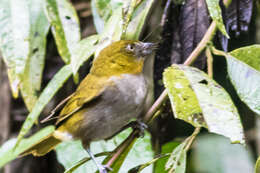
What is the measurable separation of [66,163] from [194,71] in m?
0.81

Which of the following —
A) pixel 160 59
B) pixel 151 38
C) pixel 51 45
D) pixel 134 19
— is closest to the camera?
pixel 134 19

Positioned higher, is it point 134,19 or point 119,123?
point 134,19

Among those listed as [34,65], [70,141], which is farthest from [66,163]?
[34,65]

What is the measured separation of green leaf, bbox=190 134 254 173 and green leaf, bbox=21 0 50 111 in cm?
128

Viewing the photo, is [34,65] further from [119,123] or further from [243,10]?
[243,10]

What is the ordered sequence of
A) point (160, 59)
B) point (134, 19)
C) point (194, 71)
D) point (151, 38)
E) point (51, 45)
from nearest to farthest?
point (194, 71)
point (134, 19)
point (160, 59)
point (151, 38)
point (51, 45)

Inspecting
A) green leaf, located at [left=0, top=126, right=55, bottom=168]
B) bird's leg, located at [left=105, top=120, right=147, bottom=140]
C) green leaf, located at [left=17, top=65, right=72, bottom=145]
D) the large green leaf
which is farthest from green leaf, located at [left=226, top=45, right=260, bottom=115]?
green leaf, located at [left=0, top=126, right=55, bottom=168]

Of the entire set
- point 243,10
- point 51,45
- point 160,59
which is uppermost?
point 243,10

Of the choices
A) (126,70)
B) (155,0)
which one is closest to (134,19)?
(155,0)

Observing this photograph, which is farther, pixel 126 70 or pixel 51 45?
pixel 51 45

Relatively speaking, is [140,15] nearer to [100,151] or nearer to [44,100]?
[44,100]

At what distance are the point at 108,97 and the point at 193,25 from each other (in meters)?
0.44

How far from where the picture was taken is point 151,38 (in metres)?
1.83

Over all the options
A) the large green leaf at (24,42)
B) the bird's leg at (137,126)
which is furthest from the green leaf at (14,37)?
the bird's leg at (137,126)
